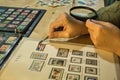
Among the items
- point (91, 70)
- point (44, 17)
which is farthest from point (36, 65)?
point (44, 17)

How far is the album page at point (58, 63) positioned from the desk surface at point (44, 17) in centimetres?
7

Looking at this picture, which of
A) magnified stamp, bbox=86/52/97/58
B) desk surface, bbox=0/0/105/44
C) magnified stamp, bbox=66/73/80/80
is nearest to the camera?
magnified stamp, bbox=66/73/80/80

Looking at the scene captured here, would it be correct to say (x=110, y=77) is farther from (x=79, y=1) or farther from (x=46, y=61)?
(x=79, y=1)

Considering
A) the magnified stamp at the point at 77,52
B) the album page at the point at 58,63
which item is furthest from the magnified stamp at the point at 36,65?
the magnified stamp at the point at 77,52

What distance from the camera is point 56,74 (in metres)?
0.59

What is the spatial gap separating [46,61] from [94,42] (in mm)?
193

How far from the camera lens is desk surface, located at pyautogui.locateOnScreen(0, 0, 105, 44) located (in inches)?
32.0

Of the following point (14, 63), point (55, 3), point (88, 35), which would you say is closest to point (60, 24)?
point (88, 35)

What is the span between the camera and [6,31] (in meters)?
0.84

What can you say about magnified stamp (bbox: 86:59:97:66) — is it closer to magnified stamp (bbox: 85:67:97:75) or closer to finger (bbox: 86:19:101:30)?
magnified stamp (bbox: 85:67:97:75)

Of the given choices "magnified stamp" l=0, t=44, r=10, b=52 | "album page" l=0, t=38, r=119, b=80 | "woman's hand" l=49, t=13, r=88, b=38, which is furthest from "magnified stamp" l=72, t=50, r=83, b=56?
"magnified stamp" l=0, t=44, r=10, b=52

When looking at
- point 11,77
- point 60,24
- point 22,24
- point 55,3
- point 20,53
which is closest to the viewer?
point 11,77

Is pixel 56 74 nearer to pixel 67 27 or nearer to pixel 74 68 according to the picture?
pixel 74 68

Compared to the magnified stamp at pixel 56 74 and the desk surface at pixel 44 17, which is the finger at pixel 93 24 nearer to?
the desk surface at pixel 44 17
